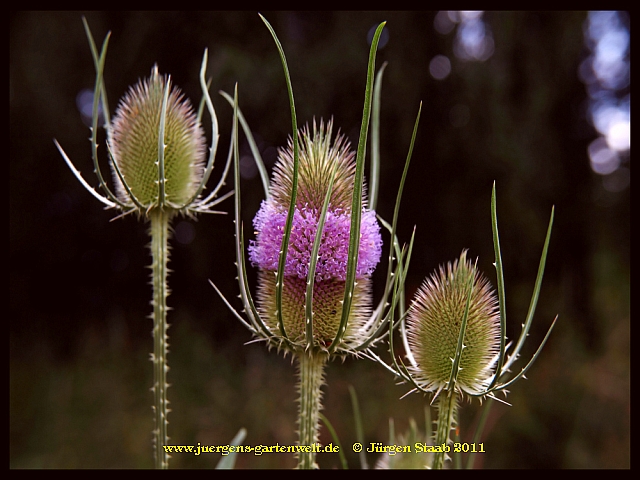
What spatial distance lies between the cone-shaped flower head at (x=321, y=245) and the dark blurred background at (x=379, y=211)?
210 centimetres

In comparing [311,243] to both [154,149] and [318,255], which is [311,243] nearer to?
[318,255]

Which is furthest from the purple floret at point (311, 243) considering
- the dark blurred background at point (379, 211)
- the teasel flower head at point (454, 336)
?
the dark blurred background at point (379, 211)

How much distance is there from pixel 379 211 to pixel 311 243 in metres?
2.56

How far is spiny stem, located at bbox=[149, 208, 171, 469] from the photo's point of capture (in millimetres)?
1317

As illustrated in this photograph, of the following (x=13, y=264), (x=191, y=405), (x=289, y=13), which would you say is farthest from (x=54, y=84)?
(x=191, y=405)

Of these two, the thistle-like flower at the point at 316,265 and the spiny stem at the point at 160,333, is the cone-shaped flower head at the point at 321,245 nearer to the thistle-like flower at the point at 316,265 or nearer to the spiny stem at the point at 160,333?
the thistle-like flower at the point at 316,265

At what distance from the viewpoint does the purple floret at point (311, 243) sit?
1.17 meters

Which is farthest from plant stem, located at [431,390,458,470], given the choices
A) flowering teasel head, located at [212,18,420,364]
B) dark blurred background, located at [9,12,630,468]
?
dark blurred background, located at [9,12,630,468]

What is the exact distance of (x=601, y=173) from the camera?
167 inches

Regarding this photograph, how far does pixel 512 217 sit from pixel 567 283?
2.73 ft

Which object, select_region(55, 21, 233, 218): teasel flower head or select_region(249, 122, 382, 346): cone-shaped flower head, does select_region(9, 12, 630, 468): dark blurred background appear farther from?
select_region(249, 122, 382, 346): cone-shaped flower head

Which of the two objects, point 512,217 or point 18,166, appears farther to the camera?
point 18,166

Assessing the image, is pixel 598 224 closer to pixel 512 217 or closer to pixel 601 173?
pixel 601 173

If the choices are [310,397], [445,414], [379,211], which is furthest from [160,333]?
Result: [379,211]
